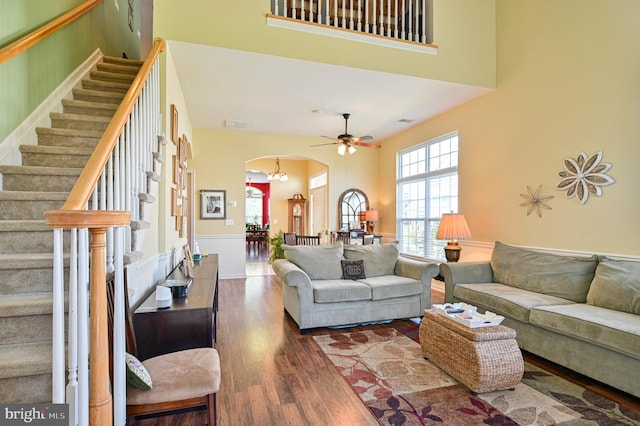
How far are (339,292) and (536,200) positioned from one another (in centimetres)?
275

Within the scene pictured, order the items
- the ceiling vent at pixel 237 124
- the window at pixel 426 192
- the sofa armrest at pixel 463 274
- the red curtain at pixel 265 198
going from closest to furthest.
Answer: the sofa armrest at pixel 463 274 < the window at pixel 426 192 < the ceiling vent at pixel 237 124 < the red curtain at pixel 265 198

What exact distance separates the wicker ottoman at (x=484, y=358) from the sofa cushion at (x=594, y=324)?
551mm

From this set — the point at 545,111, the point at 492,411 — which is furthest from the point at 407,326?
the point at 545,111

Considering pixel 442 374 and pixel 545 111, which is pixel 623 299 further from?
pixel 545 111

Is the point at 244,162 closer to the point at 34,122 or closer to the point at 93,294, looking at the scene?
the point at 34,122

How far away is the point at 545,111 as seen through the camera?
13.1 ft

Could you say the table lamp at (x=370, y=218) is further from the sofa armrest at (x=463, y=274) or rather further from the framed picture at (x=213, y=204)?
the sofa armrest at (x=463, y=274)

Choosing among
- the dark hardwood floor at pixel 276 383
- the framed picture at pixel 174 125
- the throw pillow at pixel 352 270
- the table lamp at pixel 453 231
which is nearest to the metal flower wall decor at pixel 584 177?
the table lamp at pixel 453 231

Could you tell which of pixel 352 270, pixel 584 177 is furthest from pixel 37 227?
pixel 584 177

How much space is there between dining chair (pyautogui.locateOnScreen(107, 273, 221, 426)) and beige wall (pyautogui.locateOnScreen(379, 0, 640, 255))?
3914 millimetres

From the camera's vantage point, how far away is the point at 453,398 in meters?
2.33

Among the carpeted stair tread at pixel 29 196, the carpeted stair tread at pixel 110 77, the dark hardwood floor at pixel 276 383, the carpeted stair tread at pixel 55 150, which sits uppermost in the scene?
the carpeted stair tread at pixel 110 77

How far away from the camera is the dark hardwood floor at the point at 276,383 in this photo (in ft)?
6.99

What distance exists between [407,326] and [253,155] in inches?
187
